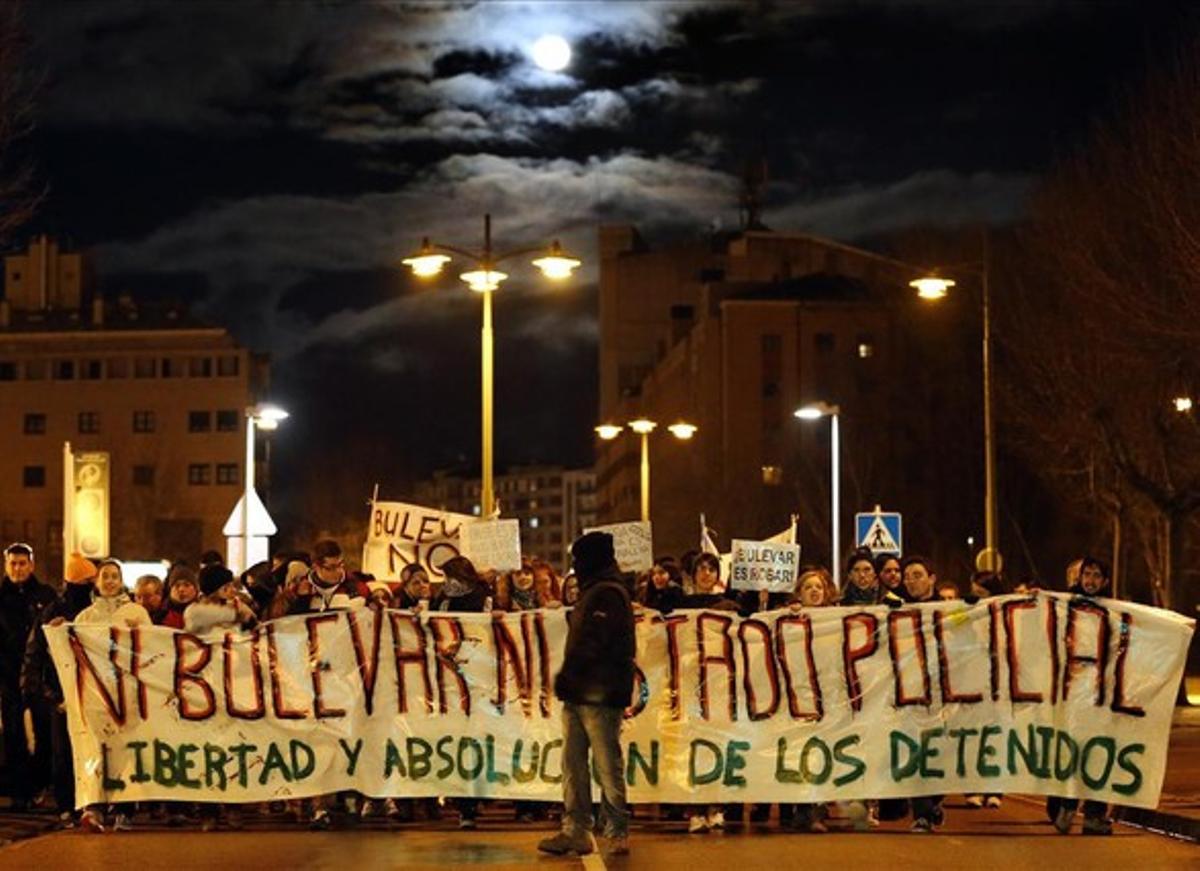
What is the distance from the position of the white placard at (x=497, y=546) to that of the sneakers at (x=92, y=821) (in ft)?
16.8

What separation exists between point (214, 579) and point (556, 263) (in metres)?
11.1

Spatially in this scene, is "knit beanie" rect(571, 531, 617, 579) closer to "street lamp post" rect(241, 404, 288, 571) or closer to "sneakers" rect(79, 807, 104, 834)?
"sneakers" rect(79, 807, 104, 834)

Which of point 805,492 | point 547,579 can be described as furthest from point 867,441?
point 547,579

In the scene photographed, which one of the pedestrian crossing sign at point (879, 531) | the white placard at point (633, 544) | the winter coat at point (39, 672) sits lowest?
the winter coat at point (39, 672)

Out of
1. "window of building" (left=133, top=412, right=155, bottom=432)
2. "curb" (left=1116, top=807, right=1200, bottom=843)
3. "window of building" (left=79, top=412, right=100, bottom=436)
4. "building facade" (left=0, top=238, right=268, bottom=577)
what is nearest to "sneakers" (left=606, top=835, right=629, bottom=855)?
"curb" (left=1116, top=807, right=1200, bottom=843)

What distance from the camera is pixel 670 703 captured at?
16.3 metres

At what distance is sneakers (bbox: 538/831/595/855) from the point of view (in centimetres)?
1429

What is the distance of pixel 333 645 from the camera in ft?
54.1

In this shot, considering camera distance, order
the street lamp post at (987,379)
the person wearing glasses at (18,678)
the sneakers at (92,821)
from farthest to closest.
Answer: the street lamp post at (987,379) → the person wearing glasses at (18,678) → the sneakers at (92,821)

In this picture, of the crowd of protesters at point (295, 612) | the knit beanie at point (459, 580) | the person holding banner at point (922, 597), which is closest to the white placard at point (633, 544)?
the crowd of protesters at point (295, 612)

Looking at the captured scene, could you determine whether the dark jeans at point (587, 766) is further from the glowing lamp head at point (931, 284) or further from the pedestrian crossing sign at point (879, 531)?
the glowing lamp head at point (931, 284)

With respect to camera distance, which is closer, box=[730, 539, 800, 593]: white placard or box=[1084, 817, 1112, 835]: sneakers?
box=[1084, 817, 1112, 835]: sneakers

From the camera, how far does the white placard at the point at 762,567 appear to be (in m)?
18.4

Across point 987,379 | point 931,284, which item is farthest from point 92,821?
point 987,379
